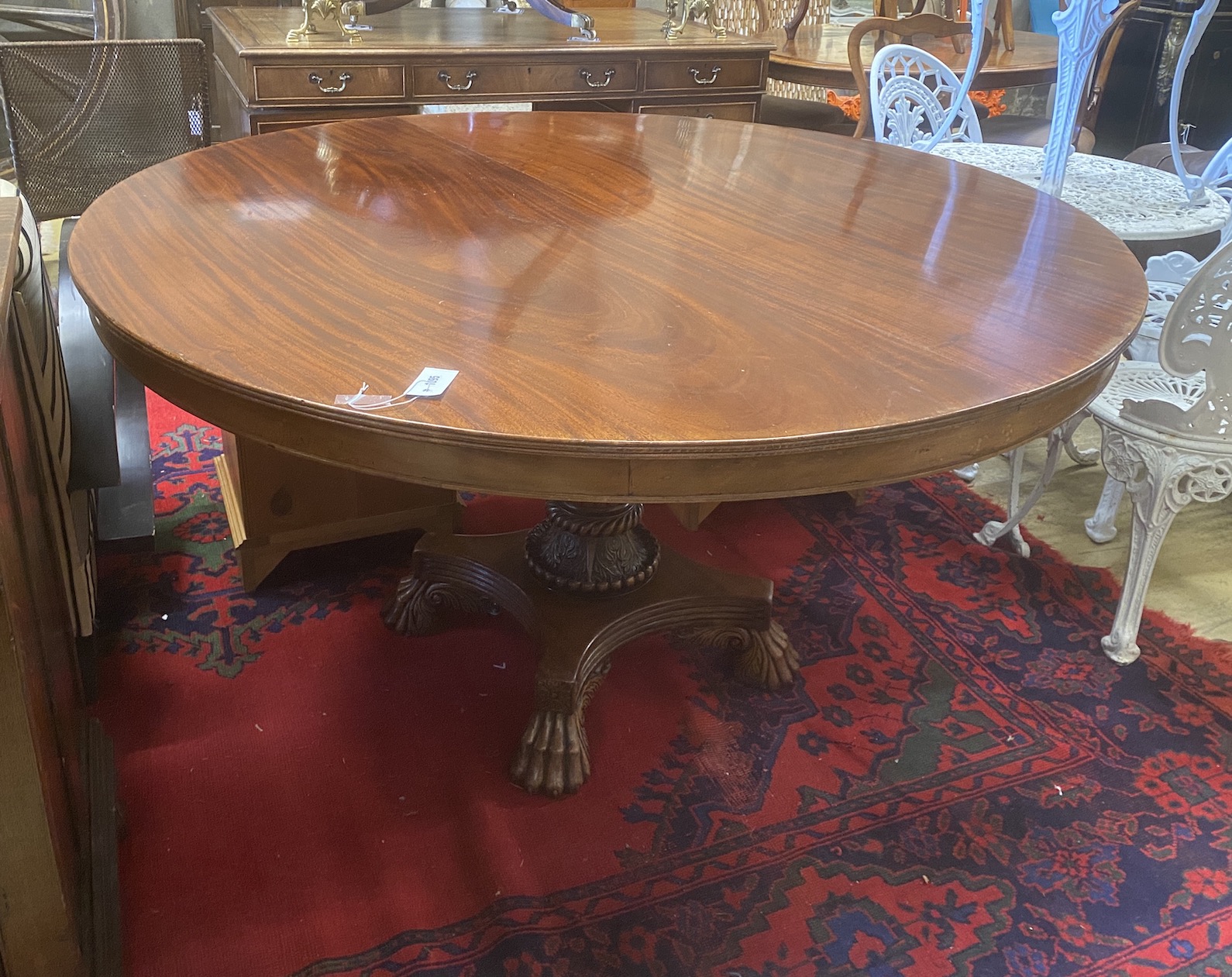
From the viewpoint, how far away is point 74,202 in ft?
8.44

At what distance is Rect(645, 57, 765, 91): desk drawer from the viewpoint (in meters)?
2.48

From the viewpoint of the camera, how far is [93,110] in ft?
8.00

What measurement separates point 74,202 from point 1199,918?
2.75 meters

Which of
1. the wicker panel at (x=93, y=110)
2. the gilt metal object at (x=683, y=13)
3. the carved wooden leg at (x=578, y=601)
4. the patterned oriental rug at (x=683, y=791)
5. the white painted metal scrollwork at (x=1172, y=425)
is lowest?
the patterned oriental rug at (x=683, y=791)

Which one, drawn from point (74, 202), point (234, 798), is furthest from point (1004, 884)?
point (74, 202)

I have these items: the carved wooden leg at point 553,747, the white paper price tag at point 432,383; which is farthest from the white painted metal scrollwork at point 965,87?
the white paper price tag at point 432,383

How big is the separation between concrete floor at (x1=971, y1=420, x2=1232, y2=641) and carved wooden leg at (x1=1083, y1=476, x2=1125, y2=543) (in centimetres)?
2

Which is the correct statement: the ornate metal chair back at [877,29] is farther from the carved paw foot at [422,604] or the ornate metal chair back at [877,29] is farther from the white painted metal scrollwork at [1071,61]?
the carved paw foot at [422,604]

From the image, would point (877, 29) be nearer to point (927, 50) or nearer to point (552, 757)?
point (927, 50)

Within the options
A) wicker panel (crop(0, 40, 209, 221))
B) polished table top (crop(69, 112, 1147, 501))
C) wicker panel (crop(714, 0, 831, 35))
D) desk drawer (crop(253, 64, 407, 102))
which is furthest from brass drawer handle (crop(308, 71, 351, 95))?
wicker panel (crop(714, 0, 831, 35))

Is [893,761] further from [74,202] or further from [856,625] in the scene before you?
[74,202]

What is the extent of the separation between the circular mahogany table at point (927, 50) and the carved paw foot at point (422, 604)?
1.99 metres

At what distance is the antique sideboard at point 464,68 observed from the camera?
6.99 ft

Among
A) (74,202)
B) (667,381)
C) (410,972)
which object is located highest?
(667,381)
